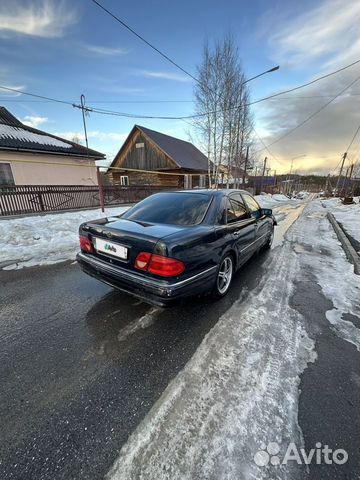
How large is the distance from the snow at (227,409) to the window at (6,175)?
13.7m

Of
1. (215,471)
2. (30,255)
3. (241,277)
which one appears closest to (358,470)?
(215,471)

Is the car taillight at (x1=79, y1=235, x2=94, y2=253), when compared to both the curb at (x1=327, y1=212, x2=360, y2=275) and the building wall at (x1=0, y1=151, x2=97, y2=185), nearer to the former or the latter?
the curb at (x1=327, y1=212, x2=360, y2=275)

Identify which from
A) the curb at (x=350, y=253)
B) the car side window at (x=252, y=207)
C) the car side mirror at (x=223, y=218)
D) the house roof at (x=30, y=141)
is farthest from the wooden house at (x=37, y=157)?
the curb at (x=350, y=253)

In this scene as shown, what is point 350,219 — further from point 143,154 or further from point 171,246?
point 143,154

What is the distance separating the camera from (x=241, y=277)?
3959mm

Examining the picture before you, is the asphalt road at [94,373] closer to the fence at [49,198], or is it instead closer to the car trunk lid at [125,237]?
the car trunk lid at [125,237]

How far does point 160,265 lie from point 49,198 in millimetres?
10168

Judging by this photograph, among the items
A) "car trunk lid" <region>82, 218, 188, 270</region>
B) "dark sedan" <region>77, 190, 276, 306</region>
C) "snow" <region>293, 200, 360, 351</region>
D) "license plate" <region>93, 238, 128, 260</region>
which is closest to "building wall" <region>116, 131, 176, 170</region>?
"snow" <region>293, 200, 360, 351</region>

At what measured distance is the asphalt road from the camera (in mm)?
1385

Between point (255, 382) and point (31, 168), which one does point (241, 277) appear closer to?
point (255, 382)

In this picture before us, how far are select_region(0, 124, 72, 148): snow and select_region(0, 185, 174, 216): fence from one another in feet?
15.5

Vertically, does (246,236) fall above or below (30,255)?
above

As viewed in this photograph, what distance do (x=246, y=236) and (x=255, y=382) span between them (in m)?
2.26

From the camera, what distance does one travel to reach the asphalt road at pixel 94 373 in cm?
138
